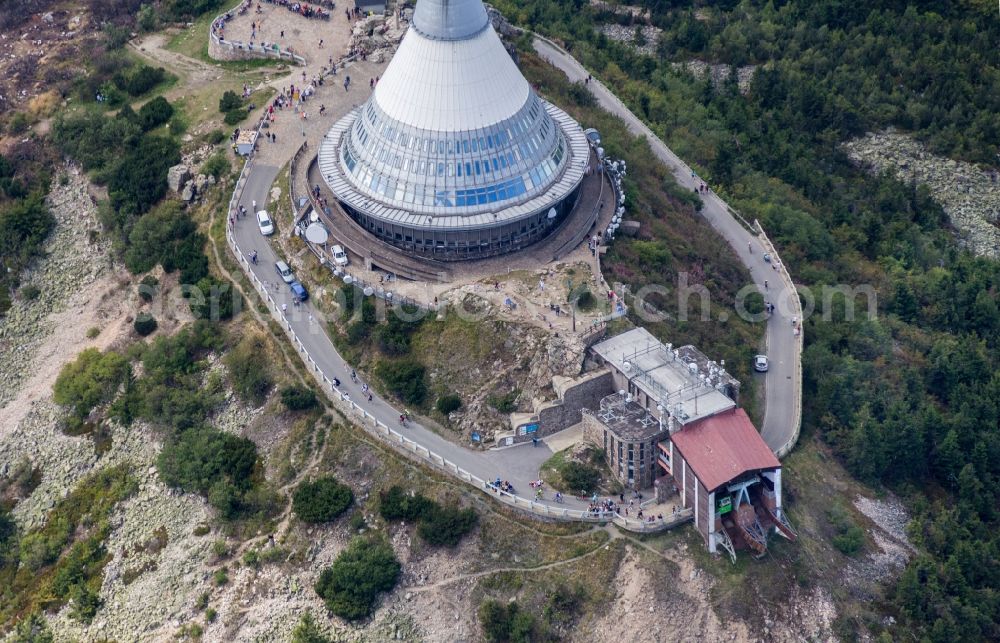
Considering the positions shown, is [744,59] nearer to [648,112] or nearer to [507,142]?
[648,112]

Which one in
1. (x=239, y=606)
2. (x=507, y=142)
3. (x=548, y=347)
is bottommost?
(x=239, y=606)

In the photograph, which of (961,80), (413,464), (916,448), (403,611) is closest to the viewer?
(403,611)

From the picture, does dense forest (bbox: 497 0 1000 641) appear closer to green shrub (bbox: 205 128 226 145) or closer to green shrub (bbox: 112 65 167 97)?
green shrub (bbox: 112 65 167 97)

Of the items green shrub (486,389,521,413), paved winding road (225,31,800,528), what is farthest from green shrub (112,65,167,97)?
green shrub (486,389,521,413)

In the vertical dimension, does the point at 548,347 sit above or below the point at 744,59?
above

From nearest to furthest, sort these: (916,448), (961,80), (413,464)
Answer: (413,464) < (916,448) < (961,80)

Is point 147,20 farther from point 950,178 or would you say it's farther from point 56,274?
point 950,178

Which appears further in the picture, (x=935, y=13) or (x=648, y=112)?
(x=935, y=13)

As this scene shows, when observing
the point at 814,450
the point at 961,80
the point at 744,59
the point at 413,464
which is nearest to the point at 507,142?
the point at 413,464
